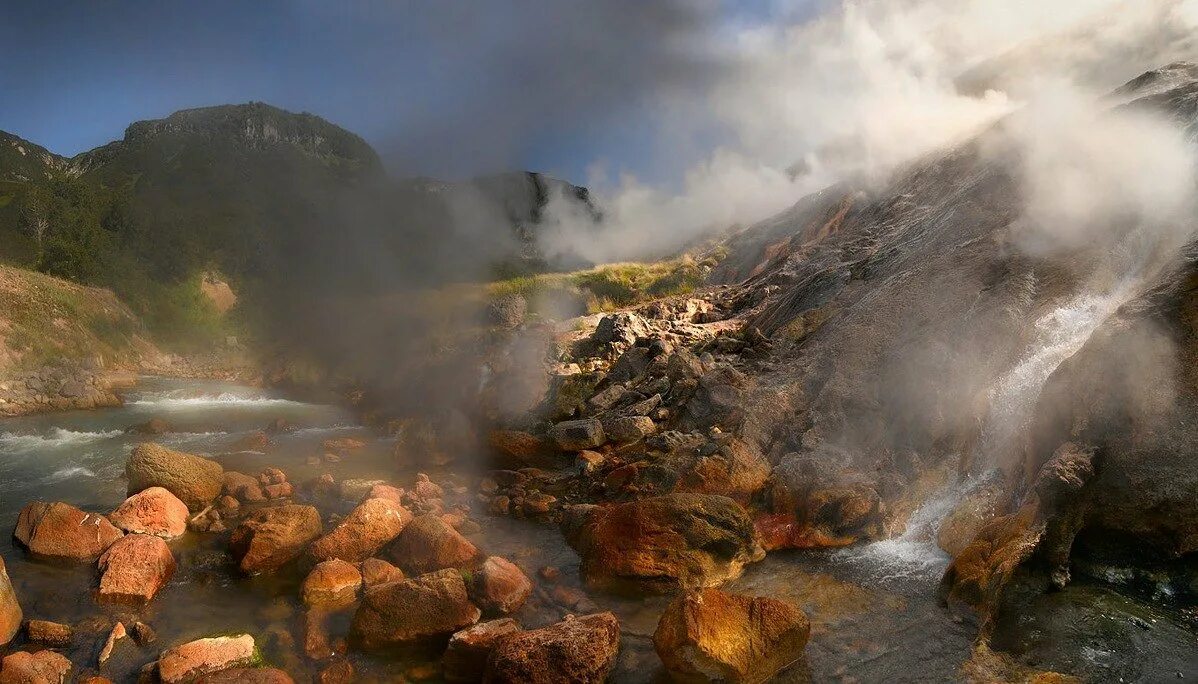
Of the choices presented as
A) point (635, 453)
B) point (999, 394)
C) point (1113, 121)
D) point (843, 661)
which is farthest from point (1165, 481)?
point (1113, 121)

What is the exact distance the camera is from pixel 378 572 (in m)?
7.83

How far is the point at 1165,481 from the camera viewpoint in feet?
21.8

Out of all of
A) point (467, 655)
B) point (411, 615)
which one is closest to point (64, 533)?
point (411, 615)

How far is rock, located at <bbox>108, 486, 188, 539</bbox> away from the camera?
8.77 metres

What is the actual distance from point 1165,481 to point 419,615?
8.25 meters

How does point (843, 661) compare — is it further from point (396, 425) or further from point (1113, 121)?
point (396, 425)

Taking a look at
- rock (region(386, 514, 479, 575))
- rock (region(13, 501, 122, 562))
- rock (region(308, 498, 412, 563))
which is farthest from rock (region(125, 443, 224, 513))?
rock (region(386, 514, 479, 575))

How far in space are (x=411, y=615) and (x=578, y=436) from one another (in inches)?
267

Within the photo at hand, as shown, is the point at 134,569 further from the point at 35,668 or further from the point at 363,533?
the point at 363,533

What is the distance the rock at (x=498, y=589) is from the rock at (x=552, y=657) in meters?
1.33

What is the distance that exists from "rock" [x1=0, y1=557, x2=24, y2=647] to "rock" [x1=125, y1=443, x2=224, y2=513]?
11.2ft

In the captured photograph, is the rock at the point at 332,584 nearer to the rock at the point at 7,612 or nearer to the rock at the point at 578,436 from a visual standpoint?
the rock at the point at 7,612

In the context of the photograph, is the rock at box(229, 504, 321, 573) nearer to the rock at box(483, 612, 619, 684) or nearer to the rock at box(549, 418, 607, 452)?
the rock at box(483, 612, 619, 684)

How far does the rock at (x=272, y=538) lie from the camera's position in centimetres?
806
